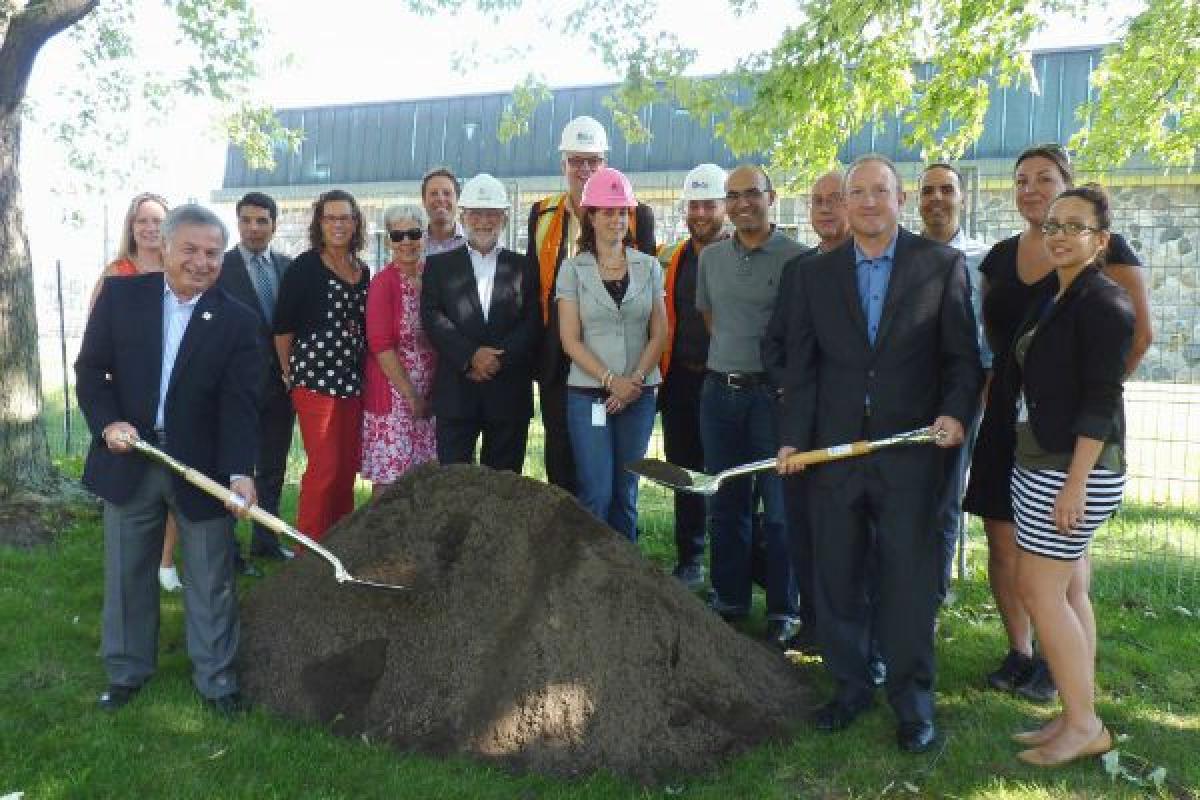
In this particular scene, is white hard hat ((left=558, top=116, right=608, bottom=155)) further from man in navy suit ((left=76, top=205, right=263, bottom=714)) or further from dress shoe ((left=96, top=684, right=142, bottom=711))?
dress shoe ((left=96, top=684, right=142, bottom=711))

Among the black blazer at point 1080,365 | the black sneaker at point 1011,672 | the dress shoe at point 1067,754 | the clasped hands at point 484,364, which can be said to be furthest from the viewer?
the clasped hands at point 484,364

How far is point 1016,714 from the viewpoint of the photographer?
4.20 m

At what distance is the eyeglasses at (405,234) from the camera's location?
543 cm

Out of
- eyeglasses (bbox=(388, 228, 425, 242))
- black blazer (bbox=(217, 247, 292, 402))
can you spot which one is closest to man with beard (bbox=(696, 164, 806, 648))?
eyeglasses (bbox=(388, 228, 425, 242))

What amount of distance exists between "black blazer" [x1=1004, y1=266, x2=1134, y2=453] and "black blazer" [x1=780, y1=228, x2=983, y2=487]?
23 cm

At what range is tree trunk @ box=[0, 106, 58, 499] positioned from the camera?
6672 millimetres

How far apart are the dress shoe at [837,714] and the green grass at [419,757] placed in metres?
0.06

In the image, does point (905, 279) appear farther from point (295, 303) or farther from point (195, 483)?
point (295, 303)

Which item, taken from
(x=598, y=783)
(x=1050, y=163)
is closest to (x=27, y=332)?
(x=598, y=783)

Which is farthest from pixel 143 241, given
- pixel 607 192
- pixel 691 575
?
pixel 691 575

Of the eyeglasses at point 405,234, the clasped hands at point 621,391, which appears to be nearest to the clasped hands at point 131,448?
the clasped hands at point 621,391

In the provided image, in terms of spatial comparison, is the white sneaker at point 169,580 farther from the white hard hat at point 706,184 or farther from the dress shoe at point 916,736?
the dress shoe at point 916,736

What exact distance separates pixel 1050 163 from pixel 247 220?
4119mm

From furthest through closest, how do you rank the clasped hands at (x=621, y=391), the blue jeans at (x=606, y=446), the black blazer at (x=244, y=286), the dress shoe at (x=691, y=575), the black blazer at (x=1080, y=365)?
1. the dress shoe at (x=691, y=575)
2. the black blazer at (x=244, y=286)
3. the blue jeans at (x=606, y=446)
4. the clasped hands at (x=621, y=391)
5. the black blazer at (x=1080, y=365)
